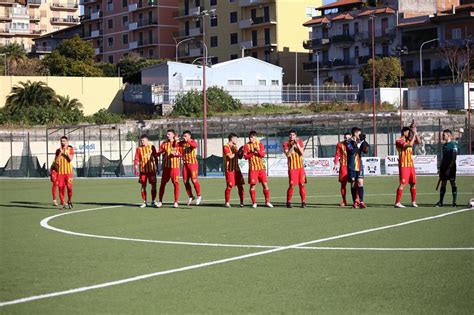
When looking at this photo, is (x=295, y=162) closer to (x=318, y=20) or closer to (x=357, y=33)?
(x=357, y=33)

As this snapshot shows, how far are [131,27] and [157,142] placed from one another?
6035 centimetres

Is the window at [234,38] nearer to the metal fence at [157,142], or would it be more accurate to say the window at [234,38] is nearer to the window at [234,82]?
the window at [234,82]

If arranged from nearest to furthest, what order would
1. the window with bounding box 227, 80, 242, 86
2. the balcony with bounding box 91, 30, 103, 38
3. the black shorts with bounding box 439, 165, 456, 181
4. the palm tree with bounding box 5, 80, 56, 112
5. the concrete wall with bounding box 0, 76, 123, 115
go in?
the black shorts with bounding box 439, 165, 456, 181 < the palm tree with bounding box 5, 80, 56, 112 < the concrete wall with bounding box 0, 76, 123, 115 < the window with bounding box 227, 80, 242, 86 < the balcony with bounding box 91, 30, 103, 38

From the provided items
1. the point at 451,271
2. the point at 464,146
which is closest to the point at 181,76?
the point at 464,146

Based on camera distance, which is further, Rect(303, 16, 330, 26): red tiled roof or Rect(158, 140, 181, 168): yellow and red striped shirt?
Rect(303, 16, 330, 26): red tiled roof

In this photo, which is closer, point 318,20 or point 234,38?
point 318,20

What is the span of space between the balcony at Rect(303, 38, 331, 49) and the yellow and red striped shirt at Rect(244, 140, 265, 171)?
76437 millimetres

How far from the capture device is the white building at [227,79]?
83625mm

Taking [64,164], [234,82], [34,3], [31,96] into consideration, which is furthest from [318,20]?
[64,164]

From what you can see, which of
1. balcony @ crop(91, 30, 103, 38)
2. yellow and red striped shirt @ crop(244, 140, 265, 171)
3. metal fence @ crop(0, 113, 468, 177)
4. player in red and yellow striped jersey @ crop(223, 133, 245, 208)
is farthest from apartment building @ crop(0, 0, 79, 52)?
yellow and red striped shirt @ crop(244, 140, 265, 171)

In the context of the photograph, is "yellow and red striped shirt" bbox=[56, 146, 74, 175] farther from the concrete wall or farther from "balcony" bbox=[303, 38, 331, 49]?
"balcony" bbox=[303, 38, 331, 49]

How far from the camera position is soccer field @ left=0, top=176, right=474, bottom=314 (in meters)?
9.07

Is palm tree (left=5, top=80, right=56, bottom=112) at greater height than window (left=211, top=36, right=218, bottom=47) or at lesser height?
lesser

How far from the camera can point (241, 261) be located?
39.6 ft
